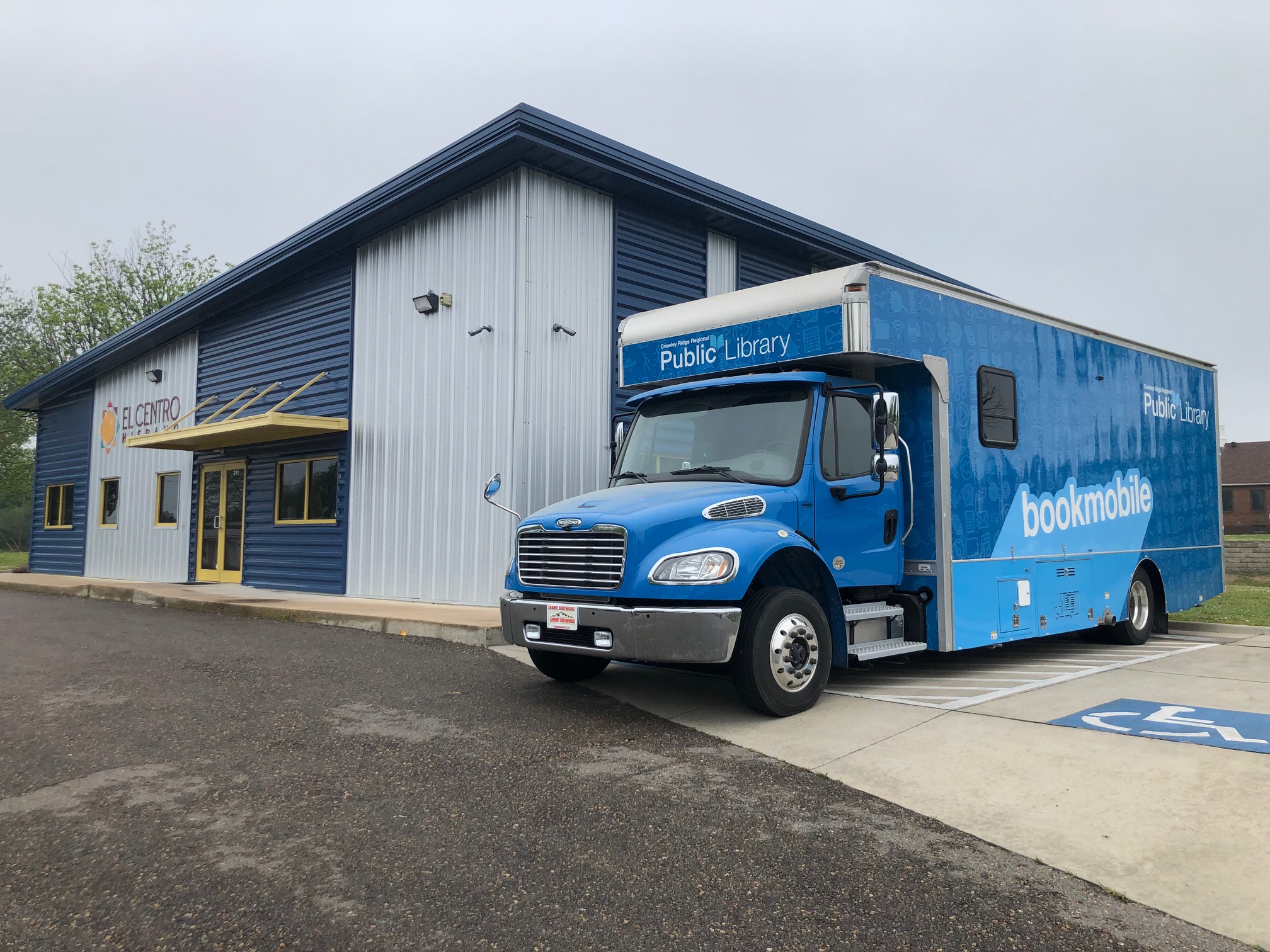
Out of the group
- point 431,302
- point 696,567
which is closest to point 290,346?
point 431,302

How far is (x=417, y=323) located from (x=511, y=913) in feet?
39.1

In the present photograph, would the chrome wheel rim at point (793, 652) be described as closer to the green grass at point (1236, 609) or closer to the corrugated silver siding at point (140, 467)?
the green grass at point (1236, 609)

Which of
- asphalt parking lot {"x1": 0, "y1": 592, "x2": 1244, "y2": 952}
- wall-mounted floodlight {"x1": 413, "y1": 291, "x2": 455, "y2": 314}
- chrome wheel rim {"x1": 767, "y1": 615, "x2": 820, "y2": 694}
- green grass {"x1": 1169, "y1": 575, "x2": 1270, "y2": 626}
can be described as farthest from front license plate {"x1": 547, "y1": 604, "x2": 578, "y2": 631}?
green grass {"x1": 1169, "y1": 575, "x2": 1270, "y2": 626}

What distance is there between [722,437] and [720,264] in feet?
28.6

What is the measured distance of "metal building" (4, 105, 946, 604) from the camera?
12484 mm

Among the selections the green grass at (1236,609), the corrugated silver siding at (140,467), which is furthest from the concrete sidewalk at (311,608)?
the green grass at (1236,609)

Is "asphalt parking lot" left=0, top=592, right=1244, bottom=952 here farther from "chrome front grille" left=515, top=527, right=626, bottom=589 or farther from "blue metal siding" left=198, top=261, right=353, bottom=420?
"blue metal siding" left=198, top=261, right=353, bottom=420

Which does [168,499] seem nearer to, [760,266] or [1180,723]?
[760,266]

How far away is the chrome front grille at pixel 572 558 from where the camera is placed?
5.97 m

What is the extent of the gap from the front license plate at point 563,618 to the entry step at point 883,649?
2044 mm

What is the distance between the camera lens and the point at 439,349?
537 inches

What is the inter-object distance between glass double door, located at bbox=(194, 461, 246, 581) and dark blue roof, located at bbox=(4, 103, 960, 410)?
11.3ft

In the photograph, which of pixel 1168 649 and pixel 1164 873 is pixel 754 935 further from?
Answer: pixel 1168 649

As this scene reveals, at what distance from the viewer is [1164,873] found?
11.7 feet
